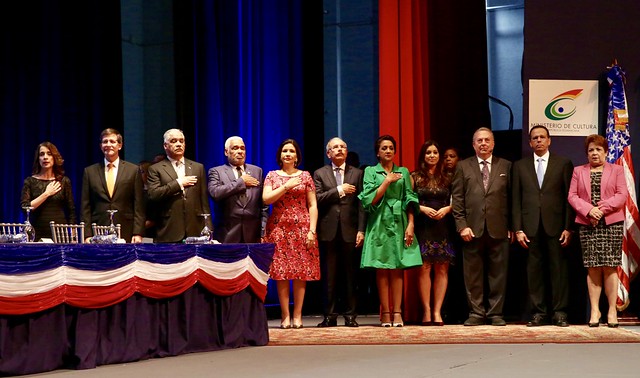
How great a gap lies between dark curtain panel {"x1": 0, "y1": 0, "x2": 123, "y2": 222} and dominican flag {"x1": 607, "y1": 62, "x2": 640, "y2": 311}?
4.44m

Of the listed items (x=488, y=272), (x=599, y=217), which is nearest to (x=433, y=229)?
(x=488, y=272)

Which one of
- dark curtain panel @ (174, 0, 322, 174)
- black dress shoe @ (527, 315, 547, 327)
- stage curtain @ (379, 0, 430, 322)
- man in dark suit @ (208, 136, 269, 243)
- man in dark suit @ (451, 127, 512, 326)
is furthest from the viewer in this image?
dark curtain panel @ (174, 0, 322, 174)

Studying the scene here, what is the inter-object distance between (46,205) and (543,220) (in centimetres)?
356

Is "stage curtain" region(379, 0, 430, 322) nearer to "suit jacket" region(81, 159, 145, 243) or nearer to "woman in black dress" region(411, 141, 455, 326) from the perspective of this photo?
"woman in black dress" region(411, 141, 455, 326)

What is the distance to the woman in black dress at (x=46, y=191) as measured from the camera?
6355 millimetres

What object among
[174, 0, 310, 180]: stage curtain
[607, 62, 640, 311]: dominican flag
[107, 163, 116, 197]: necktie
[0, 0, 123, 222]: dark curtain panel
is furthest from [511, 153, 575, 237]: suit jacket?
[0, 0, 123, 222]: dark curtain panel

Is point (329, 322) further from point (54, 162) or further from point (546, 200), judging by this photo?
point (54, 162)

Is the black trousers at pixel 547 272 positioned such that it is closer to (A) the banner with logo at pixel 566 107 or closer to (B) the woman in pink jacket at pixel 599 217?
(B) the woman in pink jacket at pixel 599 217

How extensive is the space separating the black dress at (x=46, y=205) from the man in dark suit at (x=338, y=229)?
181cm

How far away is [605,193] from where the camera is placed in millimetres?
6719

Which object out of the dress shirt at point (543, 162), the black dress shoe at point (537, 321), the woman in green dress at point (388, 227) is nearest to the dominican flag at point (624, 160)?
the dress shirt at point (543, 162)

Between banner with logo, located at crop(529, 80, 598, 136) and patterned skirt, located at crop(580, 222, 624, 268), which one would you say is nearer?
patterned skirt, located at crop(580, 222, 624, 268)

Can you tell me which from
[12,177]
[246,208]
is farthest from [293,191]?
[12,177]

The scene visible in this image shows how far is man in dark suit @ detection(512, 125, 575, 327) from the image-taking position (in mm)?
6891
